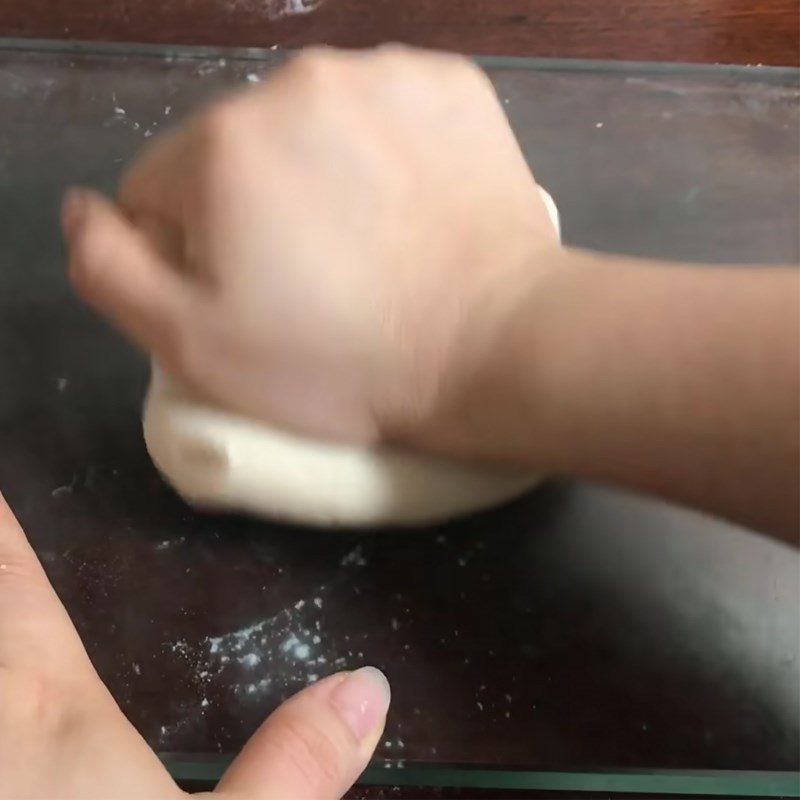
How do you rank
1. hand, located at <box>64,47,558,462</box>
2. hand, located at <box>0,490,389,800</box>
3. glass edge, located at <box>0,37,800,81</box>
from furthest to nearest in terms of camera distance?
glass edge, located at <box>0,37,800,81</box>, hand, located at <box>64,47,558,462</box>, hand, located at <box>0,490,389,800</box>

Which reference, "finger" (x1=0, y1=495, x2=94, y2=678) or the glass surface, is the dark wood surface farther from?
"finger" (x1=0, y1=495, x2=94, y2=678)

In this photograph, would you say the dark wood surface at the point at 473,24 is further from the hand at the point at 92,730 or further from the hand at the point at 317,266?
the hand at the point at 92,730

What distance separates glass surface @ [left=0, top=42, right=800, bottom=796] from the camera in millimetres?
454

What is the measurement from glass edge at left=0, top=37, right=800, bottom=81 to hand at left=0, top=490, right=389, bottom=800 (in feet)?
1.29

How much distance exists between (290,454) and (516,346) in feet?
0.39

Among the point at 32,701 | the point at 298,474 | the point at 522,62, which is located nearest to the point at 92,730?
the point at 32,701

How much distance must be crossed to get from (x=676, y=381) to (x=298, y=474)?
180 mm

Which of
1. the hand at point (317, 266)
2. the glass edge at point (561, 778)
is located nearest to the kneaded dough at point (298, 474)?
the hand at point (317, 266)

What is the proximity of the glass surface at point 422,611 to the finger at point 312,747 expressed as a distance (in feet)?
0.21

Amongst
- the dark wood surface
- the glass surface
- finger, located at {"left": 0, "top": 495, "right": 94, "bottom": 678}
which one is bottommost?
the glass surface

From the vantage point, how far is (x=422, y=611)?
48cm

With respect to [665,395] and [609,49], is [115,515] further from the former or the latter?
[609,49]

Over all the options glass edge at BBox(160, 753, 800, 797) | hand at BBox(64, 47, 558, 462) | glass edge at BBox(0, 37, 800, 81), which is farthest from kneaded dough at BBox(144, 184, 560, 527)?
glass edge at BBox(0, 37, 800, 81)

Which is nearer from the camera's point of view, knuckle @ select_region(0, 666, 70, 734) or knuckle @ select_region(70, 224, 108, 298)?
knuckle @ select_region(0, 666, 70, 734)
